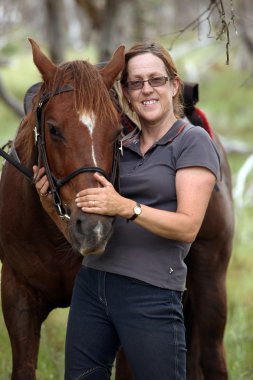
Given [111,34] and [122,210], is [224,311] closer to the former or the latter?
[122,210]

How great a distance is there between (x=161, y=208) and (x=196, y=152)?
291 millimetres

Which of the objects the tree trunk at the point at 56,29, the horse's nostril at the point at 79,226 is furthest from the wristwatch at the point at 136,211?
the tree trunk at the point at 56,29

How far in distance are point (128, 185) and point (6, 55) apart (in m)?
24.7

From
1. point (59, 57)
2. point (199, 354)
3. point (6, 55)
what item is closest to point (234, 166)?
point (59, 57)

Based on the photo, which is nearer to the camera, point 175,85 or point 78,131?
point 78,131

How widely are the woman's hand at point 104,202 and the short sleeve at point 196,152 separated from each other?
34cm

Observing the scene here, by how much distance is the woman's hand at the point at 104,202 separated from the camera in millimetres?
3166

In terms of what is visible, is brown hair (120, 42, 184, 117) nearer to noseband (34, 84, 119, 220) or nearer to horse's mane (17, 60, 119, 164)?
horse's mane (17, 60, 119, 164)

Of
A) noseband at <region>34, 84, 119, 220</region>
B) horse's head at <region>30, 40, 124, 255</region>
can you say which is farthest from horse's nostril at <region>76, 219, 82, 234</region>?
noseband at <region>34, 84, 119, 220</region>

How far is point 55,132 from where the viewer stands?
347 cm

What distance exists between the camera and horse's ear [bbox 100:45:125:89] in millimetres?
3688

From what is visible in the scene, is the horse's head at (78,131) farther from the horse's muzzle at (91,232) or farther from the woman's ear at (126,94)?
the woman's ear at (126,94)

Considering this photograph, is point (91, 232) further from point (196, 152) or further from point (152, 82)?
point (152, 82)

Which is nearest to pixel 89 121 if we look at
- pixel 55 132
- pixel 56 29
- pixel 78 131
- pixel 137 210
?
pixel 78 131
